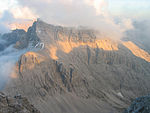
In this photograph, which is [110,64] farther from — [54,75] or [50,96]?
[50,96]

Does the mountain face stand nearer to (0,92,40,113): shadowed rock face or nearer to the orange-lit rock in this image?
the orange-lit rock

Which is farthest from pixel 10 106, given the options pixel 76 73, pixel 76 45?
pixel 76 45

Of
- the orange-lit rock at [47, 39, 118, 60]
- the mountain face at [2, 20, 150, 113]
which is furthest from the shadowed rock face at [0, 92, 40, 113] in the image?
the orange-lit rock at [47, 39, 118, 60]

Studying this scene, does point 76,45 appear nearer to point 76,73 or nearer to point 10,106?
point 76,73

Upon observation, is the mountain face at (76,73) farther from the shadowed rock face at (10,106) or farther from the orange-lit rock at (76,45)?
the shadowed rock face at (10,106)

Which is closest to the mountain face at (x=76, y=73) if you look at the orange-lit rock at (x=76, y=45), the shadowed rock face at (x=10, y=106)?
the orange-lit rock at (x=76, y=45)

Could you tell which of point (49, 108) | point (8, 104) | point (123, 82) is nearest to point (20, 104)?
point (8, 104)

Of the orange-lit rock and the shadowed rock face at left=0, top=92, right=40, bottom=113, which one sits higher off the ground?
the orange-lit rock

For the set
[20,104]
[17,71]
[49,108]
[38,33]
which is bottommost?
[49,108]
